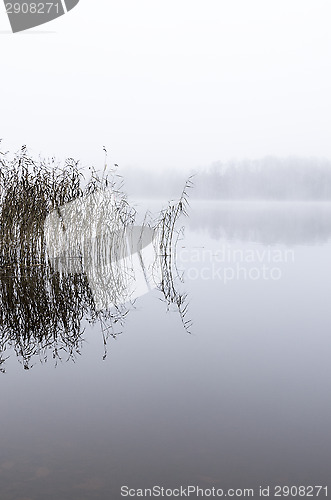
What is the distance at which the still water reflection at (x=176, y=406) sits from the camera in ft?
6.89

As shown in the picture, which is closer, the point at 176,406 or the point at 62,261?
the point at 176,406

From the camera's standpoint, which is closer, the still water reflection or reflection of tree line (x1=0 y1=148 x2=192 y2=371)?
the still water reflection

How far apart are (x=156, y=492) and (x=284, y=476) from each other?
18.9 inches

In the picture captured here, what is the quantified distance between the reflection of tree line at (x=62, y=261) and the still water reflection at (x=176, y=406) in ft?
0.31

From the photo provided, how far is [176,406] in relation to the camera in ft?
9.11

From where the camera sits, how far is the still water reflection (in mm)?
2100

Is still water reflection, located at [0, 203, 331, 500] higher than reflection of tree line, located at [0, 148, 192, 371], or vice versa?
reflection of tree line, located at [0, 148, 192, 371]

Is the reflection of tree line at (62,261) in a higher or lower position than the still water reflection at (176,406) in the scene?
higher

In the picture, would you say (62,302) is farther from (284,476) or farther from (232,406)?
(284,476)

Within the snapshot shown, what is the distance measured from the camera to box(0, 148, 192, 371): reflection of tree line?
4.55 m

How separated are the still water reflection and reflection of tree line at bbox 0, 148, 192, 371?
0.10 metres

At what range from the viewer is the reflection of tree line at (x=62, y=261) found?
14.9ft

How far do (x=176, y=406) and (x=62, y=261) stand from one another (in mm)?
4813

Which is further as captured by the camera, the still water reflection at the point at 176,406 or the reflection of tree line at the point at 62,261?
the reflection of tree line at the point at 62,261
